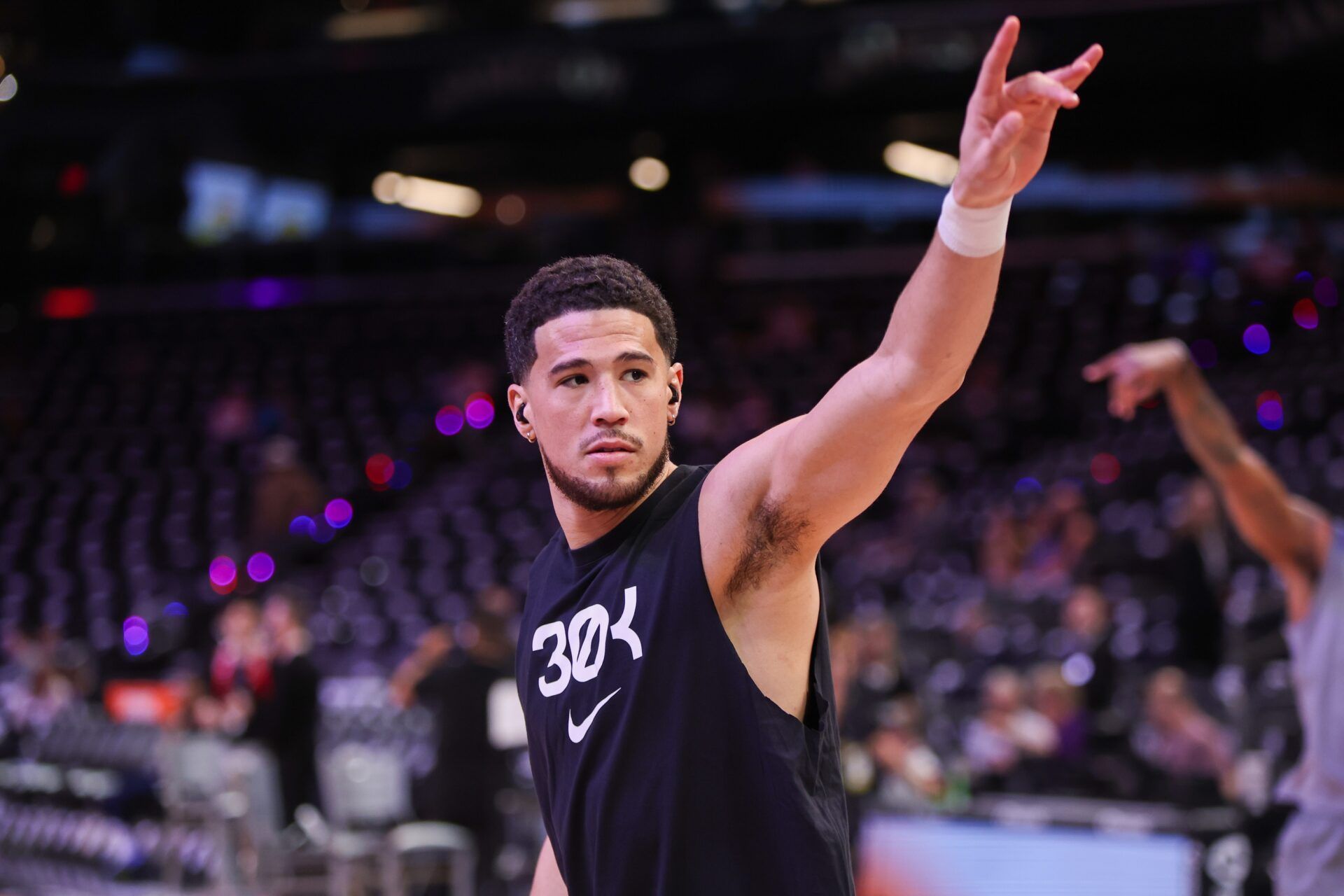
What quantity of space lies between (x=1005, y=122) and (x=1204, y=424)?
93.7 inches

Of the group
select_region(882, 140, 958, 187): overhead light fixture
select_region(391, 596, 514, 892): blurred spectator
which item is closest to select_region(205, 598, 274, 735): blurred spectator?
select_region(391, 596, 514, 892): blurred spectator

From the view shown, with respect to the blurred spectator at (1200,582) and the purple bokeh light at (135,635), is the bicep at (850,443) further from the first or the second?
the purple bokeh light at (135,635)

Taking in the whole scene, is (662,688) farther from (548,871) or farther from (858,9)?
(858,9)

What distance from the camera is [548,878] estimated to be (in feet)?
8.48

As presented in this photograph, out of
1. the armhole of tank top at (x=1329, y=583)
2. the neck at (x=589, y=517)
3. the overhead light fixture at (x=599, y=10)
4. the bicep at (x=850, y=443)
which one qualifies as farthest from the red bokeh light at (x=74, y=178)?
the bicep at (x=850, y=443)

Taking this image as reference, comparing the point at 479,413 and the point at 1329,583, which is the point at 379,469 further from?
the point at 1329,583

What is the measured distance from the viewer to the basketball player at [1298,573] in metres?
3.47

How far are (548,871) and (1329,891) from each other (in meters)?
2.00

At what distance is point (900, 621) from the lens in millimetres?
10047

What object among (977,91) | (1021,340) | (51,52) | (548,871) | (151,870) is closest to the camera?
(977,91)

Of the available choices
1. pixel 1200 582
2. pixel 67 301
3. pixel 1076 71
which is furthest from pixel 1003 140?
pixel 67 301

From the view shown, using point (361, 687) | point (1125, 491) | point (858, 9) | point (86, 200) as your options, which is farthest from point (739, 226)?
point (361, 687)

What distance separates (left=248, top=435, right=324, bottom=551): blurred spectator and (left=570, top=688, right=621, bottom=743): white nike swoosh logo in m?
13.4

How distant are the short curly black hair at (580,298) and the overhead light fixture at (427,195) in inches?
873
